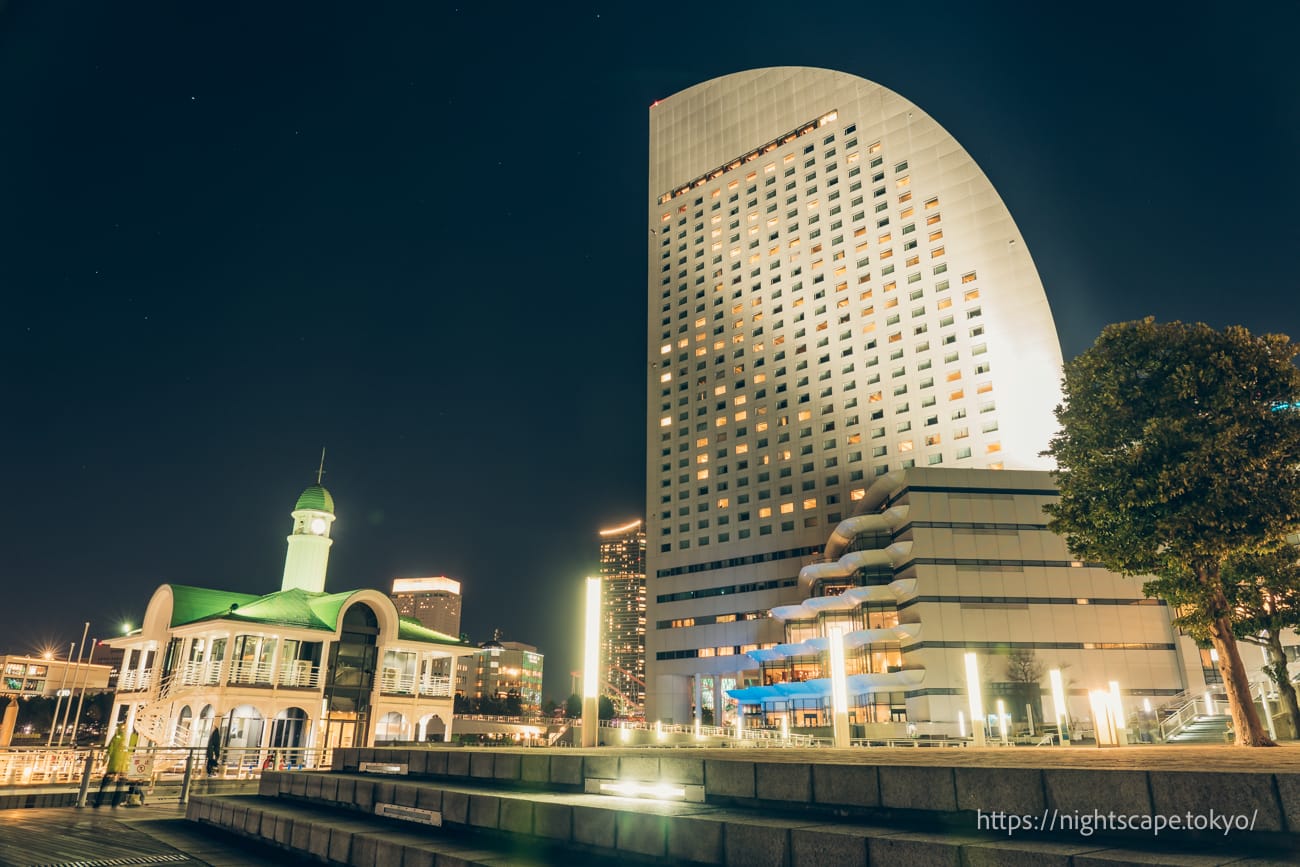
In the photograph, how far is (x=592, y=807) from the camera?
7.18 meters

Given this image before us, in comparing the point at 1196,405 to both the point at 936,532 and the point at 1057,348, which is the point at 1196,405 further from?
the point at 1057,348

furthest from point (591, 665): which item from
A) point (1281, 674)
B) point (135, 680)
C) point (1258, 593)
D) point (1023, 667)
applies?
point (1023, 667)

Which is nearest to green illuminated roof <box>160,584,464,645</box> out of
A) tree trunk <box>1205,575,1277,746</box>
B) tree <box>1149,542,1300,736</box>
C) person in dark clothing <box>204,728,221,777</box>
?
person in dark clothing <box>204,728,221,777</box>

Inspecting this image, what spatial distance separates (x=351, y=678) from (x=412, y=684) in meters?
3.71

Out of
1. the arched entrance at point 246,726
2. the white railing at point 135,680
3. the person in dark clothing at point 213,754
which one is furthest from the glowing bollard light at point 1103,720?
the white railing at point 135,680

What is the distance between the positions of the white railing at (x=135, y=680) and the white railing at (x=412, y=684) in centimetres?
1173

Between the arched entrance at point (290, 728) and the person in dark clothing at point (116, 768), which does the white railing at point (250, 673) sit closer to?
the arched entrance at point (290, 728)

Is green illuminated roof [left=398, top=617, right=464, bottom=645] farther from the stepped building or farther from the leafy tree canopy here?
the leafy tree canopy

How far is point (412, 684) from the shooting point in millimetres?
41812

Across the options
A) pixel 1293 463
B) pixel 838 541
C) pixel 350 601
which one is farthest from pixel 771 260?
pixel 1293 463

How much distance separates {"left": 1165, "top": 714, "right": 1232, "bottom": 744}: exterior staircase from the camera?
30055 millimetres

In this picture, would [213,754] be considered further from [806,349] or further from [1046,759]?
[806,349]

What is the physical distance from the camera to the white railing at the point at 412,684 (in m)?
40.8

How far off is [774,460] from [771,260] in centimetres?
2980
